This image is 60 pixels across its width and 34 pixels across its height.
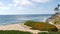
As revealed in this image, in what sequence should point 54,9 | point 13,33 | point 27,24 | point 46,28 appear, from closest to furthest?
1. point 13,33
2. point 46,28
3. point 27,24
4. point 54,9

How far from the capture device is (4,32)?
2098cm

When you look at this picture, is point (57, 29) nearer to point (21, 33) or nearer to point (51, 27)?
point (51, 27)

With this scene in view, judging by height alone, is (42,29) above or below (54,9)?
below

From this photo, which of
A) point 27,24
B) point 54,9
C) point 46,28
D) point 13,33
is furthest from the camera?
point 54,9

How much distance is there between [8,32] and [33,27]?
4915 millimetres

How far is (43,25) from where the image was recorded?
25.6 m

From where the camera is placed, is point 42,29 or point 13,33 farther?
point 42,29

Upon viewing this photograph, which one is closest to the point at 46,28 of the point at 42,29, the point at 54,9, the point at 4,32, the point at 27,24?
the point at 42,29

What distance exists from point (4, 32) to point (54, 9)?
19398mm

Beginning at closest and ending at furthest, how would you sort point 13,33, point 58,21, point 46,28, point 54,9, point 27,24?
point 13,33, point 46,28, point 27,24, point 58,21, point 54,9

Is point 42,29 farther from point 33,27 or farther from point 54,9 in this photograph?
point 54,9

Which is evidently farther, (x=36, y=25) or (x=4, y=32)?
(x=36, y=25)

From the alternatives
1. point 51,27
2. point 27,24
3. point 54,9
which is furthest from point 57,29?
point 54,9

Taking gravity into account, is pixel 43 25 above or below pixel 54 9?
below
